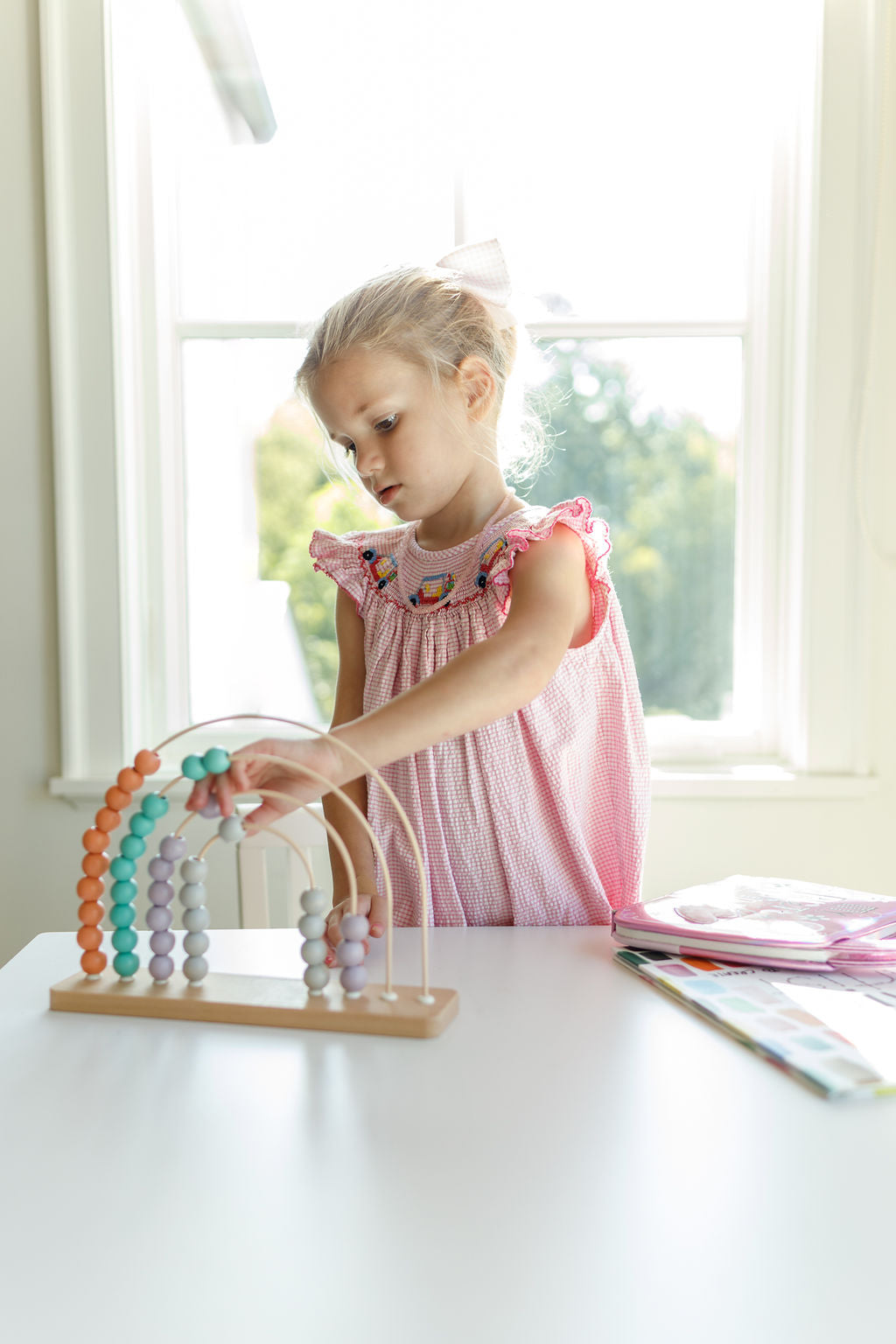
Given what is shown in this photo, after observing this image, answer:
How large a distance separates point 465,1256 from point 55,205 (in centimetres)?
154

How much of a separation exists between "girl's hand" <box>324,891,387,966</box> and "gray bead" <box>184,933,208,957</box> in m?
0.09

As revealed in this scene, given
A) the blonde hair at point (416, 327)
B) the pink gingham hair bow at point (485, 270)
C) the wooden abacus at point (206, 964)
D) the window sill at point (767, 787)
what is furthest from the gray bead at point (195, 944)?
the window sill at point (767, 787)

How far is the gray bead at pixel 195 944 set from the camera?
77cm

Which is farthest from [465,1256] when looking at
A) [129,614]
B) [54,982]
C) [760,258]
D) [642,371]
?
[760,258]

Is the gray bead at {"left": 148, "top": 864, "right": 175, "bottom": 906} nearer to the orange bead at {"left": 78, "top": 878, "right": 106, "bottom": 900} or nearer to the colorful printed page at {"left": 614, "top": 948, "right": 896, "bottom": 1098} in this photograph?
the orange bead at {"left": 78, "top": 878, "right": 106, "bottom": 900}

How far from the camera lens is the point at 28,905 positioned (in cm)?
165

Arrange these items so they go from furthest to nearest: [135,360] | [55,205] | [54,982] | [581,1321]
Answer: [135,360] → [55,205] → [54,982] → [581,1321]

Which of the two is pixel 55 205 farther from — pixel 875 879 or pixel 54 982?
pixel 875 879

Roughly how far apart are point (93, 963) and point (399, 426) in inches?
22.6

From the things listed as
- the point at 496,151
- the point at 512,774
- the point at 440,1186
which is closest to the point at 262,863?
the point at 512,774

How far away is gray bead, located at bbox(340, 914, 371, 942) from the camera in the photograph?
741mm

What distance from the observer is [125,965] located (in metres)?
0.78

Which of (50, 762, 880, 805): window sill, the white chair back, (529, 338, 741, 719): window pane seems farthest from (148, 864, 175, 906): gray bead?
(529, 338, 741, 719): window pane

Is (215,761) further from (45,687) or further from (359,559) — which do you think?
(45,687)
